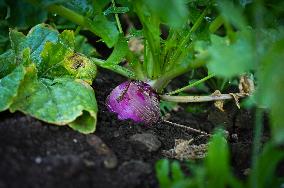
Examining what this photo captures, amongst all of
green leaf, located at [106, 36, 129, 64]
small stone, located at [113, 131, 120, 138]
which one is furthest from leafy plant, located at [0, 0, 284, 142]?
small stone, located at [113, 131, 120, 138]

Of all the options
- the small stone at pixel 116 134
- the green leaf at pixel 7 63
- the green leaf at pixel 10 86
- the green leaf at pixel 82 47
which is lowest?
the green leaf at pixel 82 47

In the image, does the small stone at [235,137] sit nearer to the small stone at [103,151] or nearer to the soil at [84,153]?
the soil at [84,153]

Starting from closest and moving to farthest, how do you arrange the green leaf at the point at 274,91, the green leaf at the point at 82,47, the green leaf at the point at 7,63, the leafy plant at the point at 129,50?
the green leaf at the point at 274,91, the leafy plant at the point at 129,50, the green leaf at the point at 7,63, the green leaf at the point at 82,47

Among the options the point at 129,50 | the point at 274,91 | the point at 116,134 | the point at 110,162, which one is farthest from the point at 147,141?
the point at 274,91

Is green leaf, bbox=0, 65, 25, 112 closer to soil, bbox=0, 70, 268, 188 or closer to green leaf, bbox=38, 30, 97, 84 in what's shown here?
soil, bbox=0, 70, 268, 188

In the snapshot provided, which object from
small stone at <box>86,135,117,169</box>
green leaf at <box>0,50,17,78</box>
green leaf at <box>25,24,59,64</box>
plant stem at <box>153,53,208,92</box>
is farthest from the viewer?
green leaf at <box>25,24,59,64</box>

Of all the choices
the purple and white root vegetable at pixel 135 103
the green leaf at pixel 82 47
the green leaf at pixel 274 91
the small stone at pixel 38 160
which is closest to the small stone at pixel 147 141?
the purple and white root vegetable at pixel 135 103

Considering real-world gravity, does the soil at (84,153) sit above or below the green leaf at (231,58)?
below
